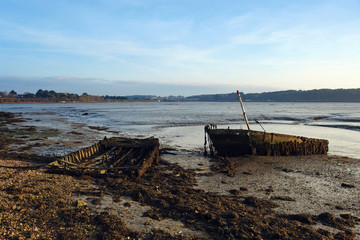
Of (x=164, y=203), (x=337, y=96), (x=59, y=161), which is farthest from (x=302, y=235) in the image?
(x=337, y=96)

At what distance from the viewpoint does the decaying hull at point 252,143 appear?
520 inches

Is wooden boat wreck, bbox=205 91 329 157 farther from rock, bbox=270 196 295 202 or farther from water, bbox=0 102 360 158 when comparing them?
rock, bbox=270 196 295 202

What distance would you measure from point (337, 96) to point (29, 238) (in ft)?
688

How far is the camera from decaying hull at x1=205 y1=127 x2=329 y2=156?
1320cm

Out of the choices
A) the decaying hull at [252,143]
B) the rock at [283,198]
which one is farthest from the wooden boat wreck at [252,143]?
the rock at [283,198]

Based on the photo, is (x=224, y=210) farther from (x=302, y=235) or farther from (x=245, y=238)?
(x=302, y=235)

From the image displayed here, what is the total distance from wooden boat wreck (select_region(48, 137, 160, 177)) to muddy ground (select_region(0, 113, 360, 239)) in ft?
0.98

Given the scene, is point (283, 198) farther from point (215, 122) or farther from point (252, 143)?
point (215, 122)

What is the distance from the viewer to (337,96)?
178m

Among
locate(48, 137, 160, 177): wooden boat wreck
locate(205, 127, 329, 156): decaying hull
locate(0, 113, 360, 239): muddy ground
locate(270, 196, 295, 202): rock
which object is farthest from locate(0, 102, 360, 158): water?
locate(270, 196, 295, 202): rock

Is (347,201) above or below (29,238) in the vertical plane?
below

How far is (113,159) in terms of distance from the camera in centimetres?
1171

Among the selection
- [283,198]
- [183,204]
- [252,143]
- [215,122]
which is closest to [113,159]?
[183,204]

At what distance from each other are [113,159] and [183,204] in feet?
20.5
